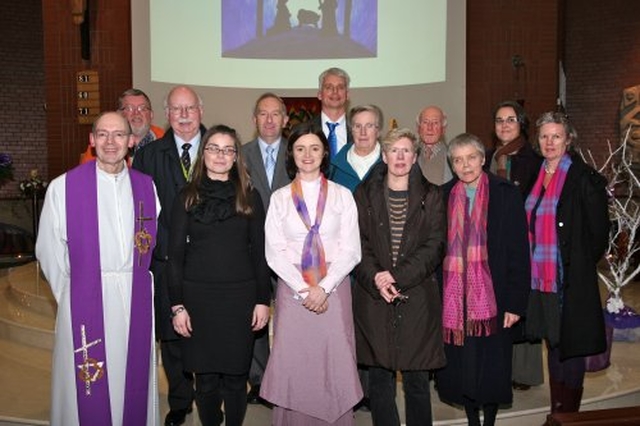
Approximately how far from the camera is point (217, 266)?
9.84ft

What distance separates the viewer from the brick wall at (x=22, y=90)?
34.3 ft

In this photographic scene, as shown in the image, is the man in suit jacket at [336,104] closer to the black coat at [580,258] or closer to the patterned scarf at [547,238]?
the patterned scarf at [547,238]

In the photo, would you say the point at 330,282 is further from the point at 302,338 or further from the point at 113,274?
the point at 113,274

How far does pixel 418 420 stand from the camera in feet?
10.1

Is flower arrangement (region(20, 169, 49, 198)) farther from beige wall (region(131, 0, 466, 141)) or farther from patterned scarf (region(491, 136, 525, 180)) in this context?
patterned scarf (region(491, 136, 525, 180))

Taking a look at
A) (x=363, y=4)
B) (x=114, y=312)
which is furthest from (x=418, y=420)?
(x=363, y=4)

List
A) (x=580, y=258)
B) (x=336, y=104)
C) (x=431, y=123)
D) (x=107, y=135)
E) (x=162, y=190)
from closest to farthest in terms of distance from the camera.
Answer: (x=107, y=135) < (x=580, y=258) < (x=162, y=190) < (x=336, y=104) < (x=431, y=123)

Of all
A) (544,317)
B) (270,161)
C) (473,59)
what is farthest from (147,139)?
(473,59)

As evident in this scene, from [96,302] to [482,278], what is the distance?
1711 millimetres

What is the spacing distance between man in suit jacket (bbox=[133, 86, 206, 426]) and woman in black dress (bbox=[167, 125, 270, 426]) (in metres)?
0.36

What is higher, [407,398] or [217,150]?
[217,150]

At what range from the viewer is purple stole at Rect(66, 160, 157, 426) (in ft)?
9.93

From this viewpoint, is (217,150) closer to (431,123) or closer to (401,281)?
(401,281)

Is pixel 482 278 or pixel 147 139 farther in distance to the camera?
pixel 147 139
